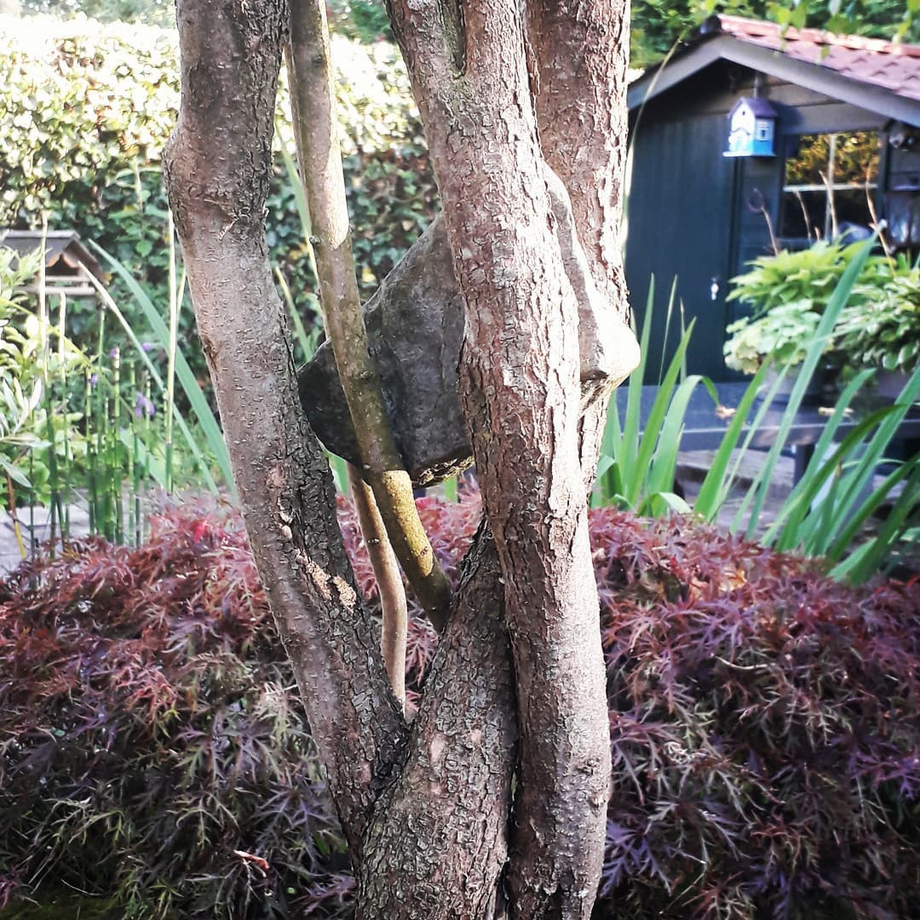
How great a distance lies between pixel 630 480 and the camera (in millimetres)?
2377

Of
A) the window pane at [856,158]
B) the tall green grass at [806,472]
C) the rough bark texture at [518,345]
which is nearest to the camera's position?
the rough bark texture at [518,345]

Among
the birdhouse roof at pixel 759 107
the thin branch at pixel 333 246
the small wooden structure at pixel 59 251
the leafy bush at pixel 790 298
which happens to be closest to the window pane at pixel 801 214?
the birdhouse roof at pixel 759 107

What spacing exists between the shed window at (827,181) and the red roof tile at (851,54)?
2.02ft

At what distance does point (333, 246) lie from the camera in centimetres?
112

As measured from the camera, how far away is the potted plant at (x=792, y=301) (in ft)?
13.6

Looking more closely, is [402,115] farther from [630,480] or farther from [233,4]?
[233,4]

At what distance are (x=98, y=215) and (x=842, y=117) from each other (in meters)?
5.22

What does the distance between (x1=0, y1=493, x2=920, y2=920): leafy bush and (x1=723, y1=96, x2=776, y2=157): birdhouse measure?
614 centimetres

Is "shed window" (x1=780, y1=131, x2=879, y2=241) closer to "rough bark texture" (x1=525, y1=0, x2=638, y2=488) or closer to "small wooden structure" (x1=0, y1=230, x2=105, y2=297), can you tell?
"small wooden structure" (x1=0, y1=230, x2=105, y2=297)

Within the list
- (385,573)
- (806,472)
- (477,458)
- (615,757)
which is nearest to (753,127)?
(806,472)

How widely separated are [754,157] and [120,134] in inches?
190

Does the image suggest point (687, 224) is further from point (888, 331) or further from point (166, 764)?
point (166, 764)

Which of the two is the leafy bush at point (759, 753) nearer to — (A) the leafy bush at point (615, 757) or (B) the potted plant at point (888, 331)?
(A) the leafy bush at point (615, 757)

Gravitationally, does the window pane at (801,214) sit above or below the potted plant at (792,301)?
above
